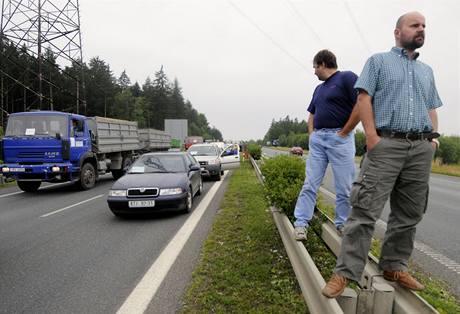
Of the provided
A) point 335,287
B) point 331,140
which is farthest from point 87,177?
point 335,287

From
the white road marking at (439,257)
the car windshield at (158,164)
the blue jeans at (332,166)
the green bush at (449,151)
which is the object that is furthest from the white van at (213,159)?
the green bush at (449,151)

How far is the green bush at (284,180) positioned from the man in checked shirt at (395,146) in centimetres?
212

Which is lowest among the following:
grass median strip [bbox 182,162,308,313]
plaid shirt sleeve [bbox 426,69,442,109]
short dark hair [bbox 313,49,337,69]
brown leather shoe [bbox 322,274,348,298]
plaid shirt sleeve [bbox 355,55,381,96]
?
grass median strip [bbox 182,162,308,313]

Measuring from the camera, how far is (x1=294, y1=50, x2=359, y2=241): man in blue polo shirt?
12.4ft

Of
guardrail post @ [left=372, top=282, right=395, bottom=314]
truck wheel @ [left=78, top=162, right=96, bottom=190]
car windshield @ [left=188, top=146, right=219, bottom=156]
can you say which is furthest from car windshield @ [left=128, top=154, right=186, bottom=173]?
guardrail post @ [left=372, top=282, right=395, bottom=314]

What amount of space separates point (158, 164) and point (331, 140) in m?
5.66

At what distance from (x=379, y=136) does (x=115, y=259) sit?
373 centimetres

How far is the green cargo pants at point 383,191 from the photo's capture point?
259 cm

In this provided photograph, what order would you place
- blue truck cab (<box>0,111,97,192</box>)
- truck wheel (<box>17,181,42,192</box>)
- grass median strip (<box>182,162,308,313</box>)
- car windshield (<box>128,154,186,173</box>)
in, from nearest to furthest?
grass median strip (<box>182,162,308,313</box>) → car windshield (<box>128,154,186,173</box>) → blue truck cab (<box>0,111,97,192</box>) → truck wheel (<box>17,181,42,192</box>)

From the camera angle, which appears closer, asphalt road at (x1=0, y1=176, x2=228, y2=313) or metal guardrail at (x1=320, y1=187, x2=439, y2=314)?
metal guardrail at (x1=320, y1=187, x2=439, y2=314)

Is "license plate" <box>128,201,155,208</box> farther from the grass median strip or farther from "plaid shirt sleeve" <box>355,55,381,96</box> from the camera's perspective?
"plaid shirt sleeve" <box>355,55,381,96</box>

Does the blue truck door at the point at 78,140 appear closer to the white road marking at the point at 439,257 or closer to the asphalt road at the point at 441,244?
the asphalt road at the point at 441,244

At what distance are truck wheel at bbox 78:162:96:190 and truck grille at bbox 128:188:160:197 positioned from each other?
19.3 feet

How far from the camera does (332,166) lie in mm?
3963
